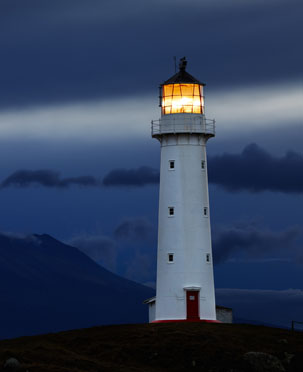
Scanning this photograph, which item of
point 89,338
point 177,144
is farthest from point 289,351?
point 177,144

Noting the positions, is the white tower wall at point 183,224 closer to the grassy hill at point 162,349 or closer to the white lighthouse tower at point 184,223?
the white lighthouse tower at point 184,223

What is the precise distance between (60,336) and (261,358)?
15667 millimetres

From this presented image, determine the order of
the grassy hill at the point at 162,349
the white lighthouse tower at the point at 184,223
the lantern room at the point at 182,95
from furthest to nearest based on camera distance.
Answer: the lantern room at the point at 182,95 → the white lighthouse tower at the point at 184,223 → the grassy hill at the point at 162,349

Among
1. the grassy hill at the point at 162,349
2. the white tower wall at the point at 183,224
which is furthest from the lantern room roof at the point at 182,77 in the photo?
the grassy hill at the point at 162,349

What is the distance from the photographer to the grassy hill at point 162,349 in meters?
66.4

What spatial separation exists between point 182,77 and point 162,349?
86.5 feet

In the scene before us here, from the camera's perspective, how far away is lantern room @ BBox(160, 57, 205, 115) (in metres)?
86.1

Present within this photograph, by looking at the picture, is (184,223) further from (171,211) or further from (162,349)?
(162,349)

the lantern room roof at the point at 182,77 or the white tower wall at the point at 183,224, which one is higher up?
the lantern room roof at the point at 182,77

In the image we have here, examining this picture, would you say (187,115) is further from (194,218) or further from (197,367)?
(197,367)

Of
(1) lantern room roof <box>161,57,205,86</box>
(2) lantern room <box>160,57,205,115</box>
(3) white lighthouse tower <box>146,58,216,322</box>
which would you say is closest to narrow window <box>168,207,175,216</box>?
(3) white lighthouse tower <box>146,58,216,322</box>

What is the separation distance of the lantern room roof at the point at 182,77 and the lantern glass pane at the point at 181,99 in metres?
0.27

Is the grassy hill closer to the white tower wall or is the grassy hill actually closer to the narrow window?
the white tower wall

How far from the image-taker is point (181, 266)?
82.9m
